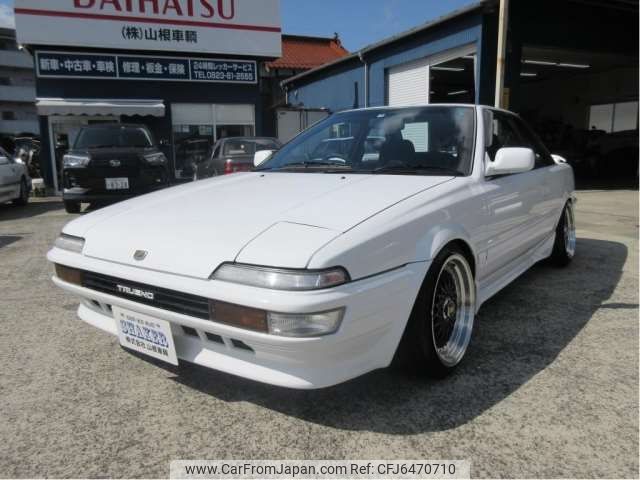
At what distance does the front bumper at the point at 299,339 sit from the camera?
170cm

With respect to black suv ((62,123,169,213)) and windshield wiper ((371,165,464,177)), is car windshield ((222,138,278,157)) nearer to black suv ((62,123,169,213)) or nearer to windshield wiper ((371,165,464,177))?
black suv ((62,123,169,213))

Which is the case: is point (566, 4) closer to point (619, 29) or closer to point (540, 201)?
point (619, 29)

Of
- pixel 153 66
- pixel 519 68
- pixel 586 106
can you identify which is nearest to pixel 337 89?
pixel 153 66

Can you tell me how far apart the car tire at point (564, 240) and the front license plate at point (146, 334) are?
348 centimetres

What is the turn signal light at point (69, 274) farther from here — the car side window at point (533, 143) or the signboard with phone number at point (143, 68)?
the signboard with phone number at point (143, 68)

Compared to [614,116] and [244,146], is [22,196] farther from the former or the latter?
[614,116]

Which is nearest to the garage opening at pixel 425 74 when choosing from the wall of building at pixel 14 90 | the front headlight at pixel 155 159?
the front headlight at pixel 155 159

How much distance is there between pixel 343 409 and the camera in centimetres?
212

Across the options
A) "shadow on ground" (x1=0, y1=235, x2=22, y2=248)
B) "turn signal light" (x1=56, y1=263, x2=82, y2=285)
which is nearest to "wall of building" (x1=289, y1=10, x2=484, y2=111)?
"shadow on ground" (x1=0, y1=235, x2=22, y2=248)

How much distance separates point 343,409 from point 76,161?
687 cm

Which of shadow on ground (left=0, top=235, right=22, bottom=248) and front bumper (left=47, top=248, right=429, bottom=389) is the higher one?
front bumper (left=47, top=248, right=429, bottom=389)

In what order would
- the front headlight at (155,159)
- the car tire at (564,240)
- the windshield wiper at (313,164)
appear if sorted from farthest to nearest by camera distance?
the front headlight at (155,159) < the car tire at (564,240) < the windshield wiper at (313,164)

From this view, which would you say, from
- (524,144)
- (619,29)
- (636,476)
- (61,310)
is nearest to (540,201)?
(524,144)

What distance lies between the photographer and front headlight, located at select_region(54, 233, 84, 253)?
229 cm
